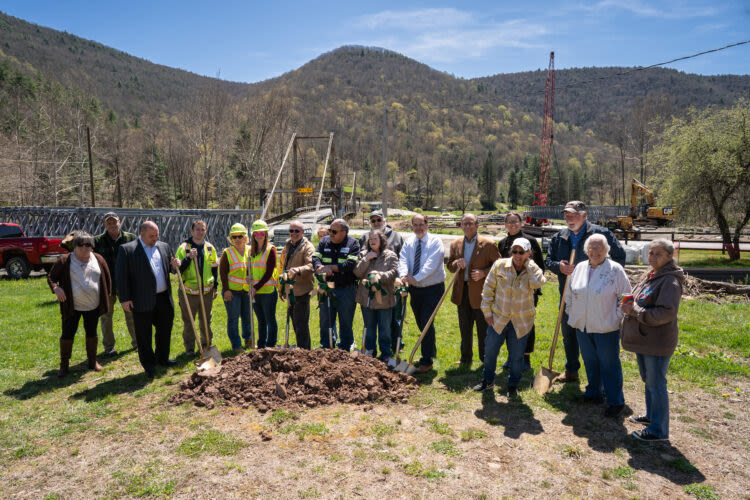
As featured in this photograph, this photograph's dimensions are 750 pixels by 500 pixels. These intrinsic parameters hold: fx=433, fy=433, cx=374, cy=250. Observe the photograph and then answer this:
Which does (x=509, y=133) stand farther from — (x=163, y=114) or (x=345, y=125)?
(x=163, y=114)

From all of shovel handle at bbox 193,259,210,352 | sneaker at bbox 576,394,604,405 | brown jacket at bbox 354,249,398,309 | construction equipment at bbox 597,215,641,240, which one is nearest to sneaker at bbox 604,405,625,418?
sneaker at bbox 576,394,604,405

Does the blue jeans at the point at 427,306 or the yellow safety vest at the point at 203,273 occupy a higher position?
the yellow safety vest at the point at 203,273

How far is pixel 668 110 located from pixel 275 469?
81.8 m

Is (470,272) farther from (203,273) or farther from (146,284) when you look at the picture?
(146,284)

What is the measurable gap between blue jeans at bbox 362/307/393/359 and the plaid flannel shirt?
1465 millimetres

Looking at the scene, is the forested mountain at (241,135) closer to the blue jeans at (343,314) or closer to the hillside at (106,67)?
the hillside at (106,67)

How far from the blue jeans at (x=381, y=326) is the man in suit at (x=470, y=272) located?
1.00 m

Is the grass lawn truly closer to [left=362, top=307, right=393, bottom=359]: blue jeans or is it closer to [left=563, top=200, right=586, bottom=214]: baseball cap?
[left=362, top=307, right=393, bottom=359]: blue jeans

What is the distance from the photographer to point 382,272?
5.71 meters

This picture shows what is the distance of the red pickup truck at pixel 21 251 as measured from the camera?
13690mm

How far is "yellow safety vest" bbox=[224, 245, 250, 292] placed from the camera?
6422 millimetres

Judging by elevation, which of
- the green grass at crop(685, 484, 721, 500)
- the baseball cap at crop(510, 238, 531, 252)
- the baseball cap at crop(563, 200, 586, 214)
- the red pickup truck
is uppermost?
the baseball cap at crop(563, 200, 586, 214)

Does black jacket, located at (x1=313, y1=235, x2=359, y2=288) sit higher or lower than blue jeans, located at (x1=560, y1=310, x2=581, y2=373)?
higher

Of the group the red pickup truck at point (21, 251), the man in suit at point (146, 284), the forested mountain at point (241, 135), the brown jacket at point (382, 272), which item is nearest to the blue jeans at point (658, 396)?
the brown jacket at point (382, 272)
